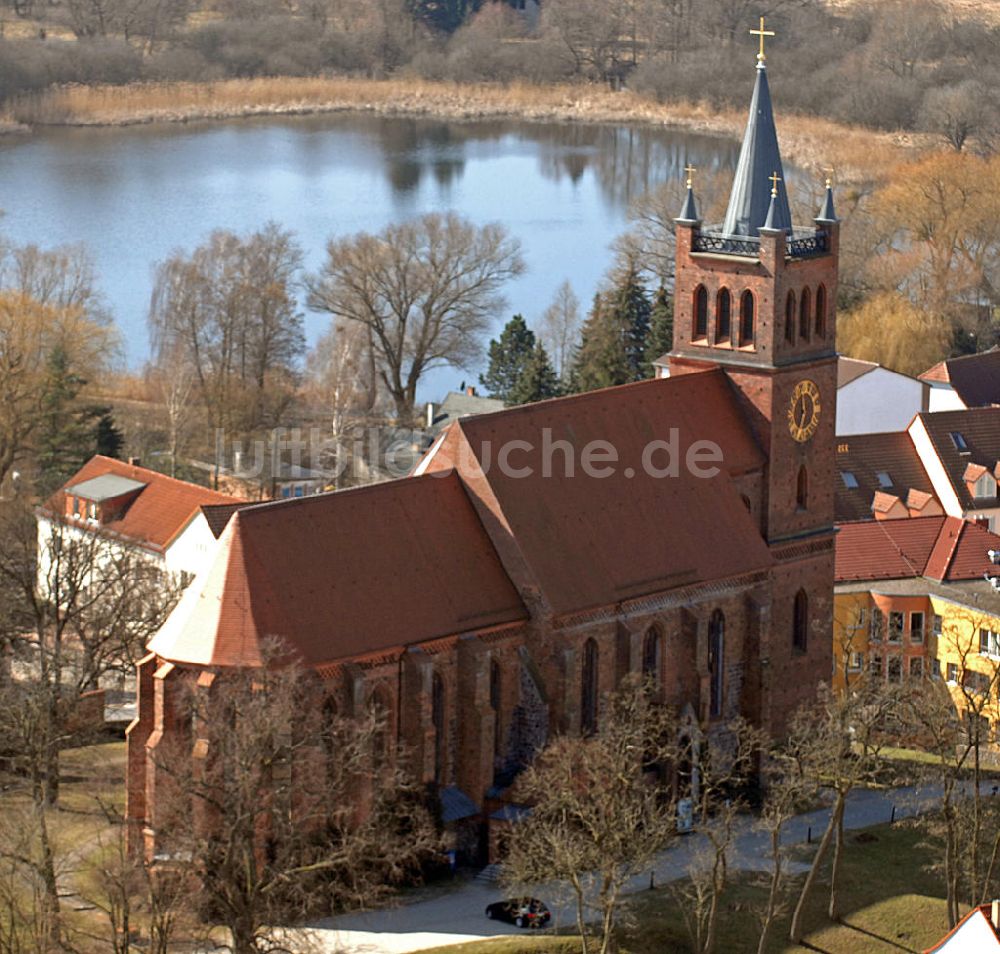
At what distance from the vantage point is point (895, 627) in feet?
249

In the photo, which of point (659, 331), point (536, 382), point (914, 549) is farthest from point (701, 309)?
point (659, 331)

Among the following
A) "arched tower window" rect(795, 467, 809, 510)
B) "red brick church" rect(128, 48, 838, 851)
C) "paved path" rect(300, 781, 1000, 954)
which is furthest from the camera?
"arched tower window" rect(795, 467, 809, 510)

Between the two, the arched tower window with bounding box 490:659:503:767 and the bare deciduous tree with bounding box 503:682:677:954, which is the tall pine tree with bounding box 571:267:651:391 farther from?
the arched tower window with bounding box 490:659:503:767

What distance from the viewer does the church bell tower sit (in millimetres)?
67812

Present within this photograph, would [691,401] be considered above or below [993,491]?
above

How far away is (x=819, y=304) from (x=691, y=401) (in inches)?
170

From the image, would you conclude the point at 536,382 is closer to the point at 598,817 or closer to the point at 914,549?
the point at 914,549

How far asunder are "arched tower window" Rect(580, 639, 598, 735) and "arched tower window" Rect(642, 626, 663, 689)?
176cm

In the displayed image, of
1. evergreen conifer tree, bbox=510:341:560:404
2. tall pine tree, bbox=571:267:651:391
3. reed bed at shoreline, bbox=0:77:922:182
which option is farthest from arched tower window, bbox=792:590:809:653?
reed bed at shoreline, bbox=0:77:922:182

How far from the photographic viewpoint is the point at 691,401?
2657 inches

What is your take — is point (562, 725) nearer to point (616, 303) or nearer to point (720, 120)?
point (616, 303)

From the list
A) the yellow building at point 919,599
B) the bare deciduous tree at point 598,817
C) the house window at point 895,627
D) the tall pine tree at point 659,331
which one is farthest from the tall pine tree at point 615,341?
the bare deciduous tree at point 598,817

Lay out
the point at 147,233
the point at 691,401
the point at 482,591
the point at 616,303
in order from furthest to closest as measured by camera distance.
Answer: the point at 147,233
the point at 616,303
the point at 691,401
the point at 482,591

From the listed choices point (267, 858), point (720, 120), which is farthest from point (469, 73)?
point (267, 858)
